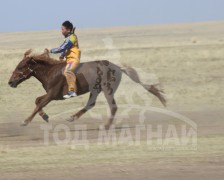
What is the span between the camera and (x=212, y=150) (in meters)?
10.5

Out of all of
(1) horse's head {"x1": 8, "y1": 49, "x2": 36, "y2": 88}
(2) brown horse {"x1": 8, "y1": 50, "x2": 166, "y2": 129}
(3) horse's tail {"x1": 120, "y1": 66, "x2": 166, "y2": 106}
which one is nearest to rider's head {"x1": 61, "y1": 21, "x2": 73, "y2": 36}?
(2) brown horse {"x1": 8, "y1": 50, "x2": 166, "y2": 129}

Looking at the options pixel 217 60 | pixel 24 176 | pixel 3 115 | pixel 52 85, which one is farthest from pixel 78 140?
pixel 217 60

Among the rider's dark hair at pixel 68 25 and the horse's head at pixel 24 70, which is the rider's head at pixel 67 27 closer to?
the rider's dark hair at pixel 68 25

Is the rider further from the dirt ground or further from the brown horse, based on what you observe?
the dirt ground

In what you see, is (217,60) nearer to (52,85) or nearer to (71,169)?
(52,85)

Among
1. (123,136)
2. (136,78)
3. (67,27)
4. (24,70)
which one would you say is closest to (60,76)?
(24,70)

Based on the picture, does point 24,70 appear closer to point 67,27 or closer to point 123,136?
point 67,27

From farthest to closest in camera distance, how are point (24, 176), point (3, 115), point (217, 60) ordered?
point (217, 60)
point (3, 115)
point (24, 176)

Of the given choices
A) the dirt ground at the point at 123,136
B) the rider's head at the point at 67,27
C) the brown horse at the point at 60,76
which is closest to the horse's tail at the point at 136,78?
the brown horse at the point at 60,76

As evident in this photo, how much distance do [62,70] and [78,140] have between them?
2.45 meters

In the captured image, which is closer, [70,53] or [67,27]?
[67,27]

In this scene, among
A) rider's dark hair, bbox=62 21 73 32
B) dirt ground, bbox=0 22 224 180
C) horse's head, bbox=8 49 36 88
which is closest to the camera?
dirt ground, bbox=0 22 224 180

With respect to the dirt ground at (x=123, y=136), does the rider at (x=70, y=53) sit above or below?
above

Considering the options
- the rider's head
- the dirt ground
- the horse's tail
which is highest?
the rider's head
